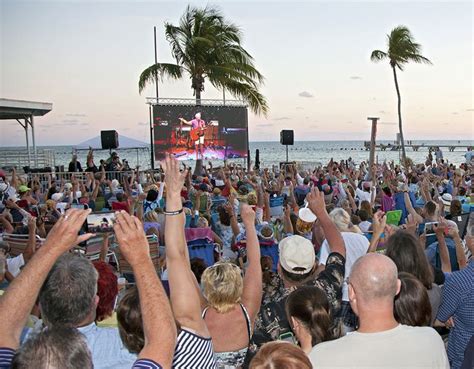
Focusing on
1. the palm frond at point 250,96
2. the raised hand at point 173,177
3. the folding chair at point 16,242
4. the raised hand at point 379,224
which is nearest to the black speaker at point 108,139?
the palm frond at point 250,96

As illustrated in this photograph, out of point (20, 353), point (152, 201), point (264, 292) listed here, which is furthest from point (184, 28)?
point (20, 353)

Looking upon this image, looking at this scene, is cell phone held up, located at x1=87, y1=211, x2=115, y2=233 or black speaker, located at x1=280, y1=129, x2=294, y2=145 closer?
cell phone held up, located at x1=87, y1=211, x2=115, y2=233

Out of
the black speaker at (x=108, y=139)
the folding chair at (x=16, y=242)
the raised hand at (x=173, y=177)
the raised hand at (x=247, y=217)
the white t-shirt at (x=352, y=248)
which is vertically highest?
the black speaker at (x=108, y=139)

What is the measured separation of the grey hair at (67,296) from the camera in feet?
7.41

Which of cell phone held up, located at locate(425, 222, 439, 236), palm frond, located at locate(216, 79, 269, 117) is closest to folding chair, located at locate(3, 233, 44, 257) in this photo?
cell phone held up, located at locate(425, 222, 439, 236)

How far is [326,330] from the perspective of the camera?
2.69 metres

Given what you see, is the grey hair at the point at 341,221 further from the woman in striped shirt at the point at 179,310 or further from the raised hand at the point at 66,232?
the raised hand at the point at 66,232

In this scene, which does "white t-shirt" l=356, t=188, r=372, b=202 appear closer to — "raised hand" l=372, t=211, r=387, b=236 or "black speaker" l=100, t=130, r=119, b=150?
"raised hand" l=372, t=211, r=387, b=236

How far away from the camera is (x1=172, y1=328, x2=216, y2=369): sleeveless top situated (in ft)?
7.74

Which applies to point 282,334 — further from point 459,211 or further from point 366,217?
point 459,211

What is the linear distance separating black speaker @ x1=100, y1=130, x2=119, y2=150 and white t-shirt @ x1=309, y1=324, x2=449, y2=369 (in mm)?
20882

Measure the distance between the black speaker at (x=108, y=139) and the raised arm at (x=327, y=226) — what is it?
19.4 meters

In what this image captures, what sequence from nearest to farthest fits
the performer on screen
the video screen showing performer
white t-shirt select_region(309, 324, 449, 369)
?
white t-shirt select_region(309, 324, 449, 369) → the video screen showing performer → the performer on screen

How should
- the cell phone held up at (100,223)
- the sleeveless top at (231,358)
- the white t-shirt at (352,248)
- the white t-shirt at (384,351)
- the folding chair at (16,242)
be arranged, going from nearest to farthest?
1. the white t-shirt at (384,351)
2. the sleeveless top at (231,358)
3. the white t-shirt at (352,248)
4. the folding chair at (16,242)
5. the cell phone held up at (100,223)
